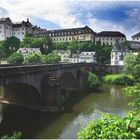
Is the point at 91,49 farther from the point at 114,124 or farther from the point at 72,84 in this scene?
the point at 114,124

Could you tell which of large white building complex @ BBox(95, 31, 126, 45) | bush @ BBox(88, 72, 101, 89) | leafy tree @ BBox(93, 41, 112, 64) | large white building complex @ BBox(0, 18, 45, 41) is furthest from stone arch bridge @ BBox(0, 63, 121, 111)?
large white building complex @ BBox(0, 18, 45, 41)

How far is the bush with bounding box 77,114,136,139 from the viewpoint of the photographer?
9.99 metres

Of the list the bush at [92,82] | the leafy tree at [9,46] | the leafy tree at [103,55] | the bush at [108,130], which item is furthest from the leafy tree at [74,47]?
the bush at [108,130]

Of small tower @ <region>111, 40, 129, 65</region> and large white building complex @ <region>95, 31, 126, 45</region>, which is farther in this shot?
large white building complex @ <region>95, 31, 126, 45</region>

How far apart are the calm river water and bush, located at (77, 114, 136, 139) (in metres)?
19.1

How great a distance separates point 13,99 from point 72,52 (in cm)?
10547

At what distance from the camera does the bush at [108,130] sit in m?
9.99

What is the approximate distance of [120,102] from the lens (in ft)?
176

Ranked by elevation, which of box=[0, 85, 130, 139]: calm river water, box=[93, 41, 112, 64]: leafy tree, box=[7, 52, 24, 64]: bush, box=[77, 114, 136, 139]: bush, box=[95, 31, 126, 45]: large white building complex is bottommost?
box=[0, 85, 130, 139]: calm river water

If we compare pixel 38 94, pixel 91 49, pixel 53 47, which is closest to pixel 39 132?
pixel 38 94

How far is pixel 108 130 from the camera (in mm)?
10500

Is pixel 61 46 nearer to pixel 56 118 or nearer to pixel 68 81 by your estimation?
pixel 68 81

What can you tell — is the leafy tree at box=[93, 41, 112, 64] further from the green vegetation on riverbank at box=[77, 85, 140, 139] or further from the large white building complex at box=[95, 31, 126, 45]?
the green vegetation on riverbank at box=[77, 85, 140, 139]

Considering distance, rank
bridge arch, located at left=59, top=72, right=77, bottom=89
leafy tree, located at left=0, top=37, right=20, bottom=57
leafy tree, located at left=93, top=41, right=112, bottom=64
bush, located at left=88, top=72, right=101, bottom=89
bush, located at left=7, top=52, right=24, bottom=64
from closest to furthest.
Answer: bush, located at left=88, top=72, right=101, bottom=89 < bridge arch, located at left=59, top=72, right=77, bottom=89 < bush, located at left=7, top=52, right=24, bottom=64 < leafy tree, located at left=93, top=41, right=112, bottom=64 < leafy tree, located at left=0, top=37, right=20, bottom=57
